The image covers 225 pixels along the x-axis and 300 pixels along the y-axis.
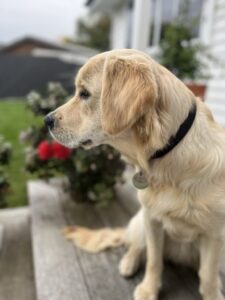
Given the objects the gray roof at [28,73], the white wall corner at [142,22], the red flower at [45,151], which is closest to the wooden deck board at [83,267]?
the red flower at [45,151]

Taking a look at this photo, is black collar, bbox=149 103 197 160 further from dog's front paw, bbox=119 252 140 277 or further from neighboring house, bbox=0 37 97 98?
neighboring house, bbox=0 37 97 98

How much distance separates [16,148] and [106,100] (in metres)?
4.45

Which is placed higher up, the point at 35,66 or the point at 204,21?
the point at 204,21

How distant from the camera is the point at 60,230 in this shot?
2.40 meters

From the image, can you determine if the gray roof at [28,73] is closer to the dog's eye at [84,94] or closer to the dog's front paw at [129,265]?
the dog's front paw at [129,265]

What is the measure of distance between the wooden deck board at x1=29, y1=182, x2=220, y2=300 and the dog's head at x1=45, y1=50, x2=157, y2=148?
2.53 ft

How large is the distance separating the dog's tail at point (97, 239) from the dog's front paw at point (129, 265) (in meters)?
0.25

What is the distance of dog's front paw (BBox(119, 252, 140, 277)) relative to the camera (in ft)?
6.09

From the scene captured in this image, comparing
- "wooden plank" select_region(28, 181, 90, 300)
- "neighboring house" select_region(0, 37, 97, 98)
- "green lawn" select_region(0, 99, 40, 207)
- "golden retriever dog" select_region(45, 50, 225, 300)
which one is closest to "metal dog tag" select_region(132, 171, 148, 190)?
"golden retriever dog" select_region(45, 50, 225, 300)

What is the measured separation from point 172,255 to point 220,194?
614mm

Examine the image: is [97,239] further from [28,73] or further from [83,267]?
[28,73]

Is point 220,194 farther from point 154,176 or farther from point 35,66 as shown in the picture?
point 35,66

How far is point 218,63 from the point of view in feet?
13.8

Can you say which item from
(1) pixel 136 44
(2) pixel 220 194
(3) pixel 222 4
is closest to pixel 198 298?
(2) pixel 220 194
